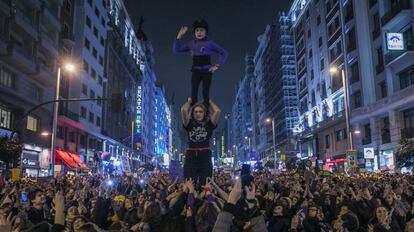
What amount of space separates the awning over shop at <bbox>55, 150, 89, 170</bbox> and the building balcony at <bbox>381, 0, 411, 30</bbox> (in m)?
34.3

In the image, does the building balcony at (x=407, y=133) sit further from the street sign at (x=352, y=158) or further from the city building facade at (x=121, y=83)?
the city building facade at (x=121, y=83)

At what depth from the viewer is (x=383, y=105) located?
40719 mm

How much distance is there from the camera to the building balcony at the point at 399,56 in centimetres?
3612

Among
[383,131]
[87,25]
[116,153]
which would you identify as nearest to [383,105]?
[383,131]

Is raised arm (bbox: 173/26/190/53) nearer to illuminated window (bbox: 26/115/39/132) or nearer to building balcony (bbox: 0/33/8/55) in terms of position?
building balcony (bbox: 0/33/8/55)

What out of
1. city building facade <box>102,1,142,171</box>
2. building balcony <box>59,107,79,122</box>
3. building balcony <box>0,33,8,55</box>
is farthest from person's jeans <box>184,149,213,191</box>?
city building facade <box>102,1,142,171</box>

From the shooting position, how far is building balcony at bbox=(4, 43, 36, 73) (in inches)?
1299

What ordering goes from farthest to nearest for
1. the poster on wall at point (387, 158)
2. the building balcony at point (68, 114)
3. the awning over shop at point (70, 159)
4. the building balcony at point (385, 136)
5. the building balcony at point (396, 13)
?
the building balcony at point (68, 114) → the awning over shop at point (70, 159) → the building balcony at point (385, 136) → the poster on wall at point (387, 158) → the building balcony at point (396, 13)

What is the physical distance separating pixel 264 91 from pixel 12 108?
93.1 metres

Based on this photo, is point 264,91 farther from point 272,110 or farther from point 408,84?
point 408,84

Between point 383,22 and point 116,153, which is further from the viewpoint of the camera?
point 116,153

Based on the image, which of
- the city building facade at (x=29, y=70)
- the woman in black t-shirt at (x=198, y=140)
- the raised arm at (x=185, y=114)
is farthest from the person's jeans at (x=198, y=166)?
the city building facade at (x=29, y=70)

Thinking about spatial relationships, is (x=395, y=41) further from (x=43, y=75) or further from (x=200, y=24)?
(x=43, y=75)

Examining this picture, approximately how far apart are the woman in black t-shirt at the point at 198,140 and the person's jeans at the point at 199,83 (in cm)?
23
